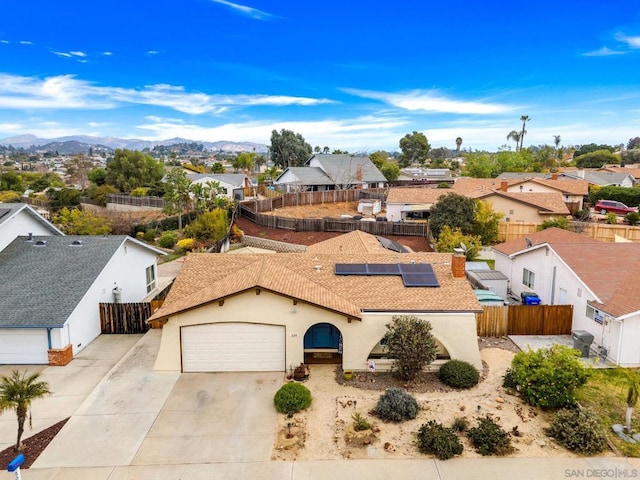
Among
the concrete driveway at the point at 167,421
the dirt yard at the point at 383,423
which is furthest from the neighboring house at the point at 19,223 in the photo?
the dirt yard at the point at 383,423

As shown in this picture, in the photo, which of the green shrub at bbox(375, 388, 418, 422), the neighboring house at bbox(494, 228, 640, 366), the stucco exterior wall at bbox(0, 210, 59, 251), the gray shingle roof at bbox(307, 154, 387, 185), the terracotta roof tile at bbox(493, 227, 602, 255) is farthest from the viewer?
the gray shingle roof at bbox(307, 154, 387, 185)

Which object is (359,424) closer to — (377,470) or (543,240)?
(377,470)

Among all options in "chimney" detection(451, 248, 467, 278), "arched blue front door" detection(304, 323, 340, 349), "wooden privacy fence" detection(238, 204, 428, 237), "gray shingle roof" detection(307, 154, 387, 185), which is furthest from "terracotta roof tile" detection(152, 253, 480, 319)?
"gray shingle roof" detection(307, 154, 387, 185)

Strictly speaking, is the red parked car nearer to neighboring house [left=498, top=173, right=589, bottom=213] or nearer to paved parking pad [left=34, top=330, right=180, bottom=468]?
neighboring house [left=498, top=173, right=589, bottom=213]

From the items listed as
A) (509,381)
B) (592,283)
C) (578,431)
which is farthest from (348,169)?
(578,431)

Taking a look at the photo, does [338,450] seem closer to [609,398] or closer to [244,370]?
[244,370]
